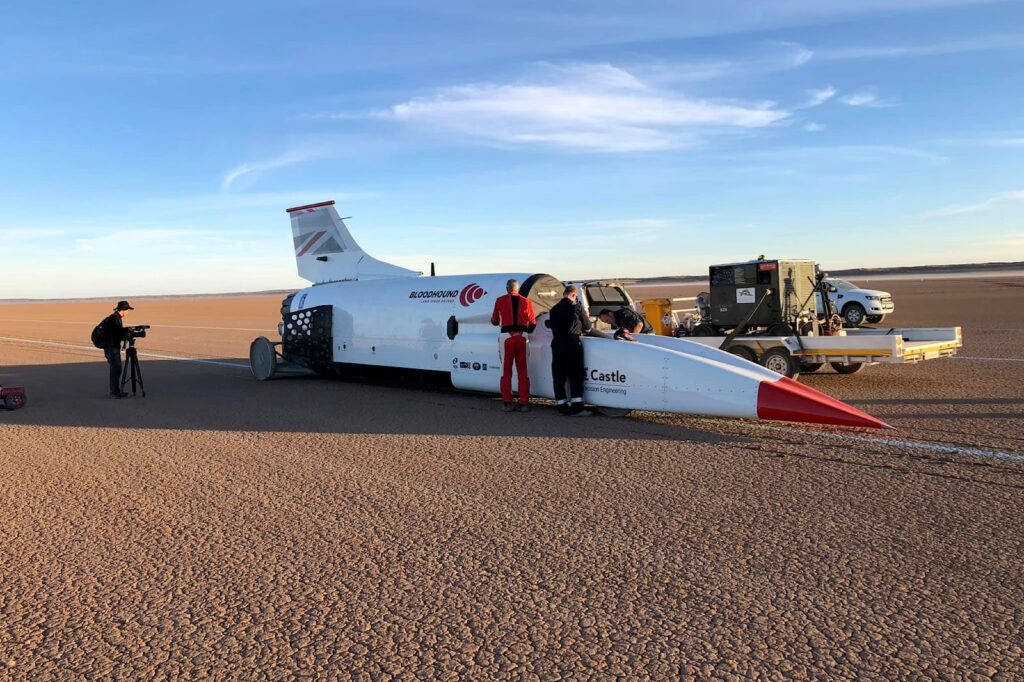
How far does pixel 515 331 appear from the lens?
418 inches

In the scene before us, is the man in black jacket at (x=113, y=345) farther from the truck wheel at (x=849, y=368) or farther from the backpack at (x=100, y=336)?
the truck wheel at (x=849, y=368)

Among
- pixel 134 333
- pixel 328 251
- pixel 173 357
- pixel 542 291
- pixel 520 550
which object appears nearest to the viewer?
pixel 520 550

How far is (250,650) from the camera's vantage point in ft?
12.5

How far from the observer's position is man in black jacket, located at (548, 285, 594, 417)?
32.9 ft

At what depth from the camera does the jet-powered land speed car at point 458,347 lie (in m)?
8.75

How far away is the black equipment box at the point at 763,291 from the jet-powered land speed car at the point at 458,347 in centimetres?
409

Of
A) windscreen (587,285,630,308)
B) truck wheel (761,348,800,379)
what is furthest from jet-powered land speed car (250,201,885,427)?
truck wheel (761,348,800,379)

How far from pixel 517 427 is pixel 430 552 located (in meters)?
4.31

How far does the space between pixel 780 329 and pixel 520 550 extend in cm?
982

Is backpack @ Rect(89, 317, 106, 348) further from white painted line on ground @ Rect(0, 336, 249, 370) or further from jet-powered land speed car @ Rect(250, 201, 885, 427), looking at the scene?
white painted line on ground @ Rect(0, 336, 249, 370)

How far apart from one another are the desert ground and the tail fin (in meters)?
6.66

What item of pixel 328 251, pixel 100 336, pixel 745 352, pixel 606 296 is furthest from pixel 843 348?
pixel 100 336

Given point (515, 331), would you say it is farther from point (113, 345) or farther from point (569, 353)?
point (113, 345)

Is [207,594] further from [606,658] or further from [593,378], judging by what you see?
[593,378]
